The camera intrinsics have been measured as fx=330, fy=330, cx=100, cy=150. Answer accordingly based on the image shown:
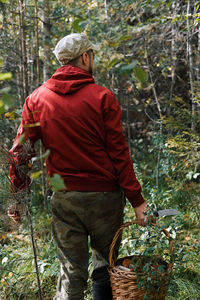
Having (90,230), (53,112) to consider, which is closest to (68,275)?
(90,230)

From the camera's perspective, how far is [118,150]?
238cm

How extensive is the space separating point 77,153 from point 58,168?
0.18 meters

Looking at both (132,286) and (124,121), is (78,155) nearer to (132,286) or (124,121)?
(132,286)

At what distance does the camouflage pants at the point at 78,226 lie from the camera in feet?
7.72

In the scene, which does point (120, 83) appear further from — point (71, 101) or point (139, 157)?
point (71, 101)

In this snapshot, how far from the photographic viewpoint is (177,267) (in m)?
3.21

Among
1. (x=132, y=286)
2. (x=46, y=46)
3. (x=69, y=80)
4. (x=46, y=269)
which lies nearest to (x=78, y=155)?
(x=69, y=80)

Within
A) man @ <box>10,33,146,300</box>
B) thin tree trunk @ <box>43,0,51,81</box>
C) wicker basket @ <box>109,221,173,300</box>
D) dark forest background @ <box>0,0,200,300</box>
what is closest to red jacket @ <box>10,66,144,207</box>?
man @ <box>10,33,146,300</box>

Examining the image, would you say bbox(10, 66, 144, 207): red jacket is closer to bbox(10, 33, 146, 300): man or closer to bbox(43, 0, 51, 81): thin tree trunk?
bbox(10, 33, 146, 300): man

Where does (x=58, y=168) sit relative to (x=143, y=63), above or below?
below

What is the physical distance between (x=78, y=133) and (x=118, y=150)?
32cm

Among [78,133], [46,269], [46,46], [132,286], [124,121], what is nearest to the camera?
[132,286]

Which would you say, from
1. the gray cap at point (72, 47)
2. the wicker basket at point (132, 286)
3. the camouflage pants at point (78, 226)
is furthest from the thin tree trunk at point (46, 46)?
the wicker basket at point (132, 286)

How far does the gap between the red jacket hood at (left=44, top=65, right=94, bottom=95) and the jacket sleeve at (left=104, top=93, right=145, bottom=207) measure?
0.22 meters
